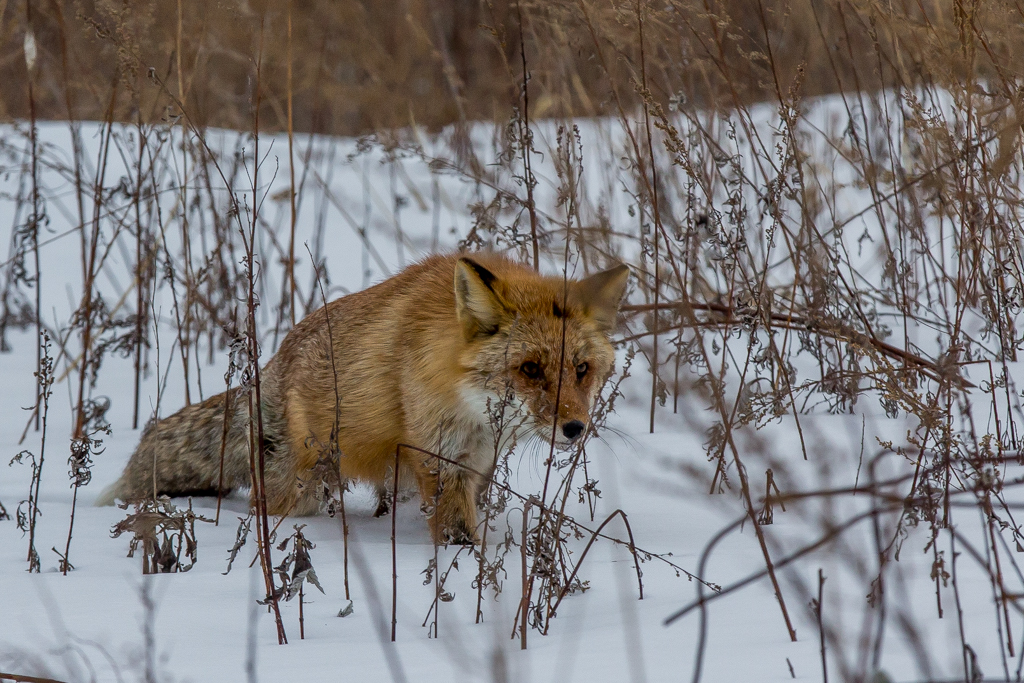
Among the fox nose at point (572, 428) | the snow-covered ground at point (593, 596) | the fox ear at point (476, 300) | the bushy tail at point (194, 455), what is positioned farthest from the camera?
the bushy tail at point (194, 455)

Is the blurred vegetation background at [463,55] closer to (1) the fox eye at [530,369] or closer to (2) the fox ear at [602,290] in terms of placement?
(2) the fox ear at [602,290]

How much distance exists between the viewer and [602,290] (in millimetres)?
4219

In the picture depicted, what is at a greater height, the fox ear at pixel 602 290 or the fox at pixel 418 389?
the fox ear at pixel 602 290

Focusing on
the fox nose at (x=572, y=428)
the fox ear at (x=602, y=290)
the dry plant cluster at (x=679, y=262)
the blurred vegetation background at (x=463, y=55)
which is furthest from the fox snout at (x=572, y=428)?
the blurred vegetation background at (x=463, y=55)

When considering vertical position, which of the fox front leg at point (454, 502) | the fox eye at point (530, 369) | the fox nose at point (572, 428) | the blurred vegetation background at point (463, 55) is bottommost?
the fox front leg at point (454, 502)

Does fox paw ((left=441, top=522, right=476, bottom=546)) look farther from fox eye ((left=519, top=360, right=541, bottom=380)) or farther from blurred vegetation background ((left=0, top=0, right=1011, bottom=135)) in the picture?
blurred vegetation background ((left=0, top=0, right=1011, bottom=135))

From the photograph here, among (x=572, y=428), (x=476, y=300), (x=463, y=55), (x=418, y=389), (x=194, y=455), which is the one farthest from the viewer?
(x=463, y=55)

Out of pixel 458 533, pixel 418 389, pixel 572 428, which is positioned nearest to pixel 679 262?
pixel 418 389

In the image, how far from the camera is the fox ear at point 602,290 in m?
4.18

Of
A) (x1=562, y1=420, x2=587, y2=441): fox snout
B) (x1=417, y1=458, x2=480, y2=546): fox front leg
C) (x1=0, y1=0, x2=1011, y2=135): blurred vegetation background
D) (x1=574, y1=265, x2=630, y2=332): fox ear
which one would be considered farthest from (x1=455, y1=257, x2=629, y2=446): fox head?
(x1=0, y1=0, x2=1011, y2=135): blurred vegetation background

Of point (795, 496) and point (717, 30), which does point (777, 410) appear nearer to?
point (717, 30)

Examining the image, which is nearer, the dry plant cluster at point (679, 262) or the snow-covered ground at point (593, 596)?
the snow-covered ground at point (593, 596)

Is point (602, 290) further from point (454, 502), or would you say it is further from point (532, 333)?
point (454, 502)

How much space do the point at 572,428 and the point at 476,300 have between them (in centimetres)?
75
